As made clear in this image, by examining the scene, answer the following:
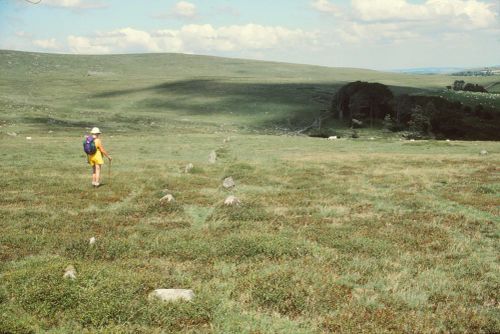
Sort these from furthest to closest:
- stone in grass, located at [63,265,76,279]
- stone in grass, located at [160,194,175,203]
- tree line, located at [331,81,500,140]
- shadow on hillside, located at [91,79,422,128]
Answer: shadow on hillside, located at [91,79,422,128] → tree line, located at [331,81,500,140] → stone in grass, located at [160,194,175,203] → stone in grass, located at [63,265,76,279]

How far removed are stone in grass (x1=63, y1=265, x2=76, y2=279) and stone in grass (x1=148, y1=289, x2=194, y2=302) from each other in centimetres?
193

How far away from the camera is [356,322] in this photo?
912 centimetres

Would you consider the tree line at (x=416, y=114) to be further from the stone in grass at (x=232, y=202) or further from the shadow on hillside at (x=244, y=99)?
the stone in grass at (x=232, y=202)

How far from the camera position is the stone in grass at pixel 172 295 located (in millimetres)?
9680

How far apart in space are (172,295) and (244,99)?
110178 mm

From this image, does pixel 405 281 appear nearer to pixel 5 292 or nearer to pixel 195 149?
pixel 5 292

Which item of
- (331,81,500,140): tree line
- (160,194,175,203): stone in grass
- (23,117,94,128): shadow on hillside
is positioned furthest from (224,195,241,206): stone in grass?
(331,81,500,140): tree line

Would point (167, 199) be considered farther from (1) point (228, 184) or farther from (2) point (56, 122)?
(2) point (56, 122)

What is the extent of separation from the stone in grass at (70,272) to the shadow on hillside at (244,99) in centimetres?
7549

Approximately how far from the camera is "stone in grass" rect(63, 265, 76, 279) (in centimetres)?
1023

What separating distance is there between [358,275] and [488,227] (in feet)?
24.6

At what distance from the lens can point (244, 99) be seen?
118 m

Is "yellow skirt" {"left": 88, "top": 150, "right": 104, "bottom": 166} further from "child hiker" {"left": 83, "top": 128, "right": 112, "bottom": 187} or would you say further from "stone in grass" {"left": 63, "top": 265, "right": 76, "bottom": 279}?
"stone in grass" {"left": 63, "top": 265, "right": 76, "bottom": 279}

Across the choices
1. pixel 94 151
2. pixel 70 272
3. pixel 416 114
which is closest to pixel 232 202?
pixel 94 151
